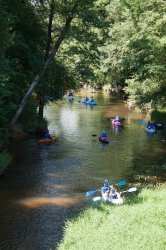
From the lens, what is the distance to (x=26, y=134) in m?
30.1

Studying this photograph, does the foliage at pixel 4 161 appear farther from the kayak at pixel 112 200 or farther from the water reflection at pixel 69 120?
the water reflection at pixel 69 120

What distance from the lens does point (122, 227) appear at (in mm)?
11984

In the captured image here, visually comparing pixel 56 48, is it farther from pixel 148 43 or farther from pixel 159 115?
pixel 159 115

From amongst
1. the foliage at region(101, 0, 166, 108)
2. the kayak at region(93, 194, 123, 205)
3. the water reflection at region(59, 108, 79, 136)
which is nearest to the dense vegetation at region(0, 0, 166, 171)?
the foliage at region(101, 0, 166, 108)

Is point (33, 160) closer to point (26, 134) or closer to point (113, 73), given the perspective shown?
point (26, 134)

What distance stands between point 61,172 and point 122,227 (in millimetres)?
9396

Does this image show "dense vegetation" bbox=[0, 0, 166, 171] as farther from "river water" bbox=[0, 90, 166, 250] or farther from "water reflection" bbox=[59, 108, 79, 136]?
"water reflection" bbox=[59, 108, 79, 136]

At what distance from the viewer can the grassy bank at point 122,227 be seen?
10.9m

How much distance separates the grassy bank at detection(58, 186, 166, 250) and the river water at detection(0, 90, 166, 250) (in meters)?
1.08

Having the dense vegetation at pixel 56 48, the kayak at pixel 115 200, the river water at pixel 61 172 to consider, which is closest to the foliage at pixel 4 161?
the dense vegetation at pixel 56 48

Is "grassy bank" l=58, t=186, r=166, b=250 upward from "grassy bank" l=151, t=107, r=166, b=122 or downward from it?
downward

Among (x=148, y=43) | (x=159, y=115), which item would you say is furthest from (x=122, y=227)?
(x=159, y=115)

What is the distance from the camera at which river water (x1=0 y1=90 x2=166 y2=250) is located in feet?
45.9

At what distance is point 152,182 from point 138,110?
97.6ft
